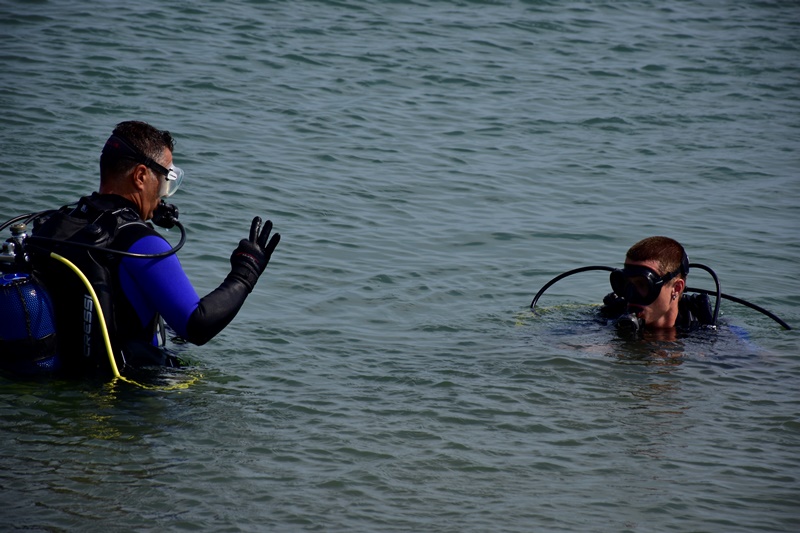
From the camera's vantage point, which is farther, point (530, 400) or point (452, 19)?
point (452, 19)

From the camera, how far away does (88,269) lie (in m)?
4.36

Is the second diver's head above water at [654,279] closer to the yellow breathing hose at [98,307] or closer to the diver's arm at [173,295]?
the diver's arm at [173,295]

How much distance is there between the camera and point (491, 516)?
155 inches

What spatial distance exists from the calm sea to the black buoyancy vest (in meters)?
0.30

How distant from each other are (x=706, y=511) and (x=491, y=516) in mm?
879

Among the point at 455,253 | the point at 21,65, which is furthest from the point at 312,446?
the point at 21,65

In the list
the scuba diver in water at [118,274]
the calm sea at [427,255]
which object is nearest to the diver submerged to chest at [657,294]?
the calm sea at [427,255]

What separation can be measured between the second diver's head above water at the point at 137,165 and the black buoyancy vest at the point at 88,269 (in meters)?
0.06

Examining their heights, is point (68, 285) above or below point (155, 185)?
below

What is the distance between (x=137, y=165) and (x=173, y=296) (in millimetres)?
626

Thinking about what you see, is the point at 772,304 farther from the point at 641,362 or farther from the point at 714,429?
the point at 714,429

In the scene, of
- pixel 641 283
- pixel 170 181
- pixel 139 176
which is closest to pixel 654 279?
pixel 641 283

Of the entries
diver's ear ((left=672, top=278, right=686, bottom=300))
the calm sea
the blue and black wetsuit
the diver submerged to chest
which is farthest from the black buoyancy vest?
diver's ear ((left=672, top=278, right=686, bottom=300))

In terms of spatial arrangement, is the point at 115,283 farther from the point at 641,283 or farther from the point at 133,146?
the point at 641,283
